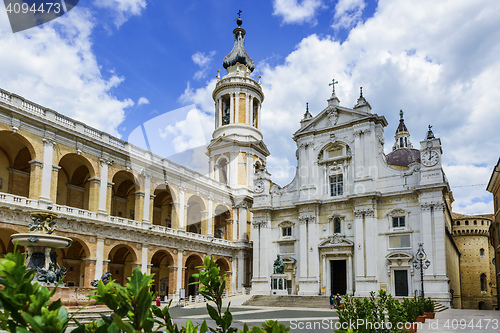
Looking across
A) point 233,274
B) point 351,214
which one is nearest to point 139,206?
point 233,274

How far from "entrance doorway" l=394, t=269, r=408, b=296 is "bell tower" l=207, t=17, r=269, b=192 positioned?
17814 mm

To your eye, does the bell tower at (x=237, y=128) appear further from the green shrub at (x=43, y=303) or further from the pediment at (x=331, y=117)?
the green shrub at (x=43, y=303)

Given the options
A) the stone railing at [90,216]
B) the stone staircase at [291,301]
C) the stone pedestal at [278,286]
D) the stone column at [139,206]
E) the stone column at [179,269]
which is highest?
the stone column at [139,206]

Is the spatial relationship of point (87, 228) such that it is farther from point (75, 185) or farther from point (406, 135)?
point (406, 135)

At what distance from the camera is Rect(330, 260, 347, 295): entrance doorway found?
39.8 meters

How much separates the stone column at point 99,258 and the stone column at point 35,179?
17.8 ft

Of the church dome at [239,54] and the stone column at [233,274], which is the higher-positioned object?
the church dome at [239,54]

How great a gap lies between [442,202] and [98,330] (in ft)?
121

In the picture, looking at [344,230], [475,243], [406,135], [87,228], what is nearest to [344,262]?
[344,230]

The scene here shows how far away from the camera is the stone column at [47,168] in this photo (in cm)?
2809

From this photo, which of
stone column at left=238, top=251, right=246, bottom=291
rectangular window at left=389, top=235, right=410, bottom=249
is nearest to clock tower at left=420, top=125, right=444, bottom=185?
rectangular window at left=389, top=235, right=410, bottom=249

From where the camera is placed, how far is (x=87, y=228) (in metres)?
30.1

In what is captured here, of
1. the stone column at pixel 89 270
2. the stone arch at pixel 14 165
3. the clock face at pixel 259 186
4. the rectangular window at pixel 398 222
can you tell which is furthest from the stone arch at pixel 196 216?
the rectangular window at pixel 398 222

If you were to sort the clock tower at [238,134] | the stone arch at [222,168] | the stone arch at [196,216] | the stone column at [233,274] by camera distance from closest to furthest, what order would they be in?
the stone arch at [196,216] < the stone column at [233,274] < the clock tower at [238,134] < the stone arch at [222,168]
